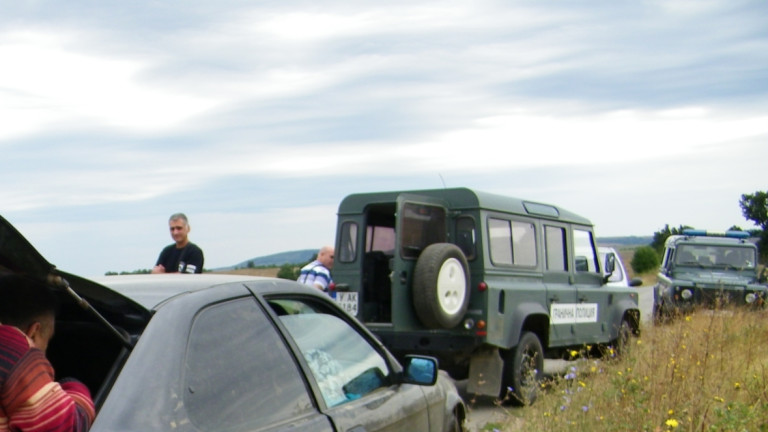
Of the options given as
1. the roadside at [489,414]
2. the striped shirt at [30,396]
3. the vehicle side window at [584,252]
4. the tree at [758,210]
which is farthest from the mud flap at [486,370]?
the tree at [758,210]

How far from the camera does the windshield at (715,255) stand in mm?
18688

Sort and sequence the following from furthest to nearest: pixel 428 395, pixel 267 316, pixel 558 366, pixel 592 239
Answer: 1. pixel 558 366
2. pixel 592 239
3. pixel 428 395
4. pixel 267 316

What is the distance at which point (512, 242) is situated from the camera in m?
10.3

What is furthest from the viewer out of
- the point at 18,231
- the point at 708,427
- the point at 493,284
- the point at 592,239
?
the point at 592,239

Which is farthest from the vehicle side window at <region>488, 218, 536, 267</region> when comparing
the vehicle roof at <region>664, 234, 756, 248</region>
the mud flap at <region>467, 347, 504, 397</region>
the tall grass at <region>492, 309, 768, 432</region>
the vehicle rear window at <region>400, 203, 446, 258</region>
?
the vehicle roof at <region>664, 234, 756, 248</region>

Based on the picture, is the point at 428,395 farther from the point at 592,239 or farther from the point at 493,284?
the point at 592,239

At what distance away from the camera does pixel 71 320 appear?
351 cm

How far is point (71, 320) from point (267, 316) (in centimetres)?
79

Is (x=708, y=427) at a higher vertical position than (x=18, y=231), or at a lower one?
lower

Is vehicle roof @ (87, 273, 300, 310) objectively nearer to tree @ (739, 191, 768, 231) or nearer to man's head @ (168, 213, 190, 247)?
man's head @ (168, 213, 190, 247)

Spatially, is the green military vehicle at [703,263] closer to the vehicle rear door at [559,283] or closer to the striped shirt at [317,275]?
the vehicle rear door at [559,283]

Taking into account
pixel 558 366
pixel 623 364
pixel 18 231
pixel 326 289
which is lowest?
pixel 558 366

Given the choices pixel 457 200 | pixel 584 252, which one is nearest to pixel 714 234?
pixel 584 252

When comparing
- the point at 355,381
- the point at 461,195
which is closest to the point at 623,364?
the point at 461,195
